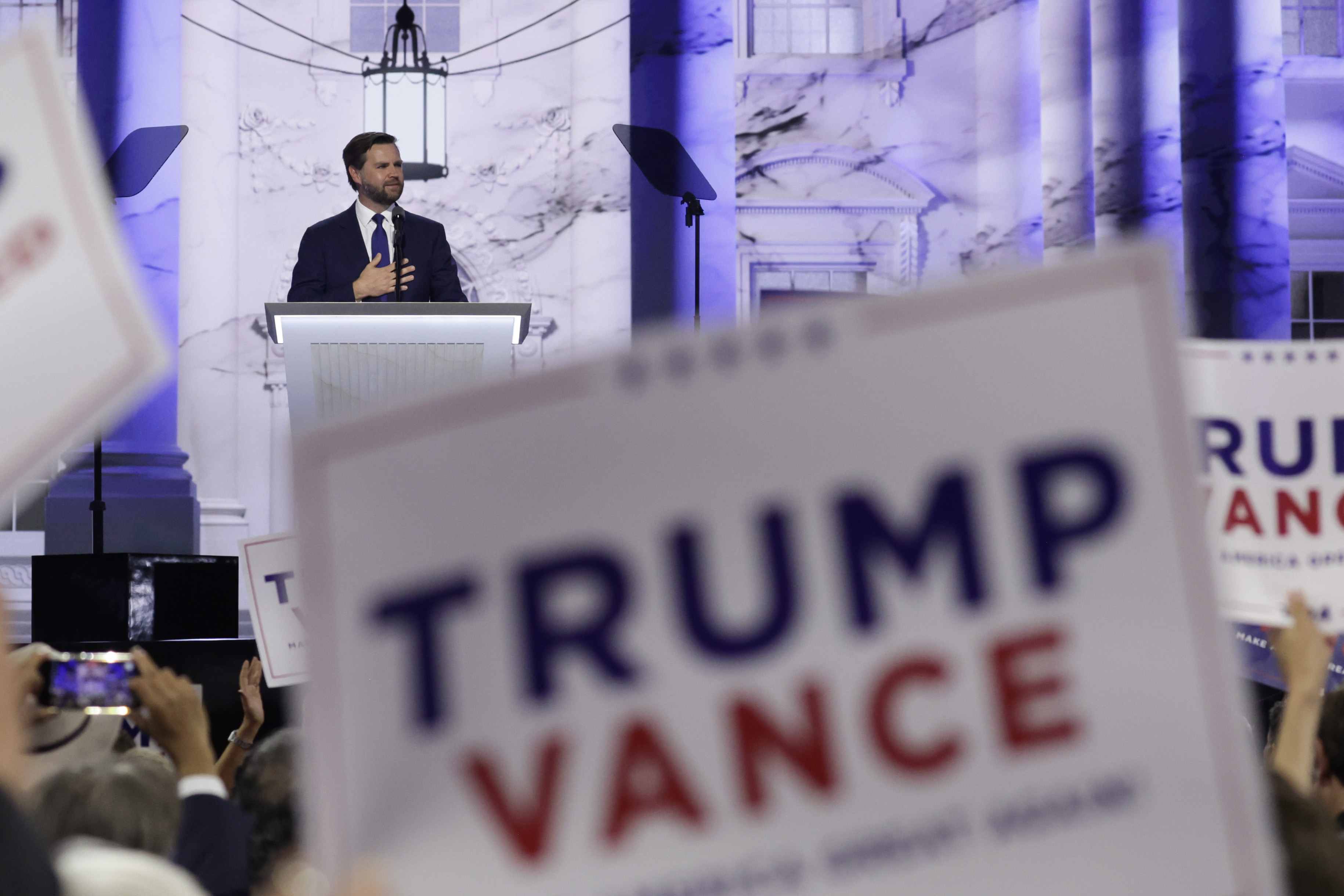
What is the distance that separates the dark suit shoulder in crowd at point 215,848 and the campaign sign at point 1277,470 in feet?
4.62

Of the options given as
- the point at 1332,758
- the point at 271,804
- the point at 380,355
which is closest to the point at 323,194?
the point at 380,355

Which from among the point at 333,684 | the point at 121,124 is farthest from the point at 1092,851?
the point at 121,124

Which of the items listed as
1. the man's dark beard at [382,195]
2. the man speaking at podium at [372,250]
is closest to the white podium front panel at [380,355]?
the man speaking at podium at [372,250]

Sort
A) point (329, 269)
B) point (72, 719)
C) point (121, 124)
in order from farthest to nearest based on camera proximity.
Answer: point (121, 124), point (329, 269), point (72, 719)

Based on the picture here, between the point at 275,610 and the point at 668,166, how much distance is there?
643 cm

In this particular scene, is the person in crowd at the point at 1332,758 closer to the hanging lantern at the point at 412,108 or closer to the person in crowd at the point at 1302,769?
the person in crowd at the point at 1302,769

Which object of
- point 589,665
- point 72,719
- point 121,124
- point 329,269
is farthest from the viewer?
point 121,124

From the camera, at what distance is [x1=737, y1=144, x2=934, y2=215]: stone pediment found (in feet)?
34.0

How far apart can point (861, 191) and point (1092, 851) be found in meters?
9.66

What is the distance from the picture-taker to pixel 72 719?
107 inches

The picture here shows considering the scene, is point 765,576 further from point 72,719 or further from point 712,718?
point 72,719

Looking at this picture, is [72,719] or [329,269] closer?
[72,719]

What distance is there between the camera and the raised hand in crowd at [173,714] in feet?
5.51

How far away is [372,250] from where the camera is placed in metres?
6.20
